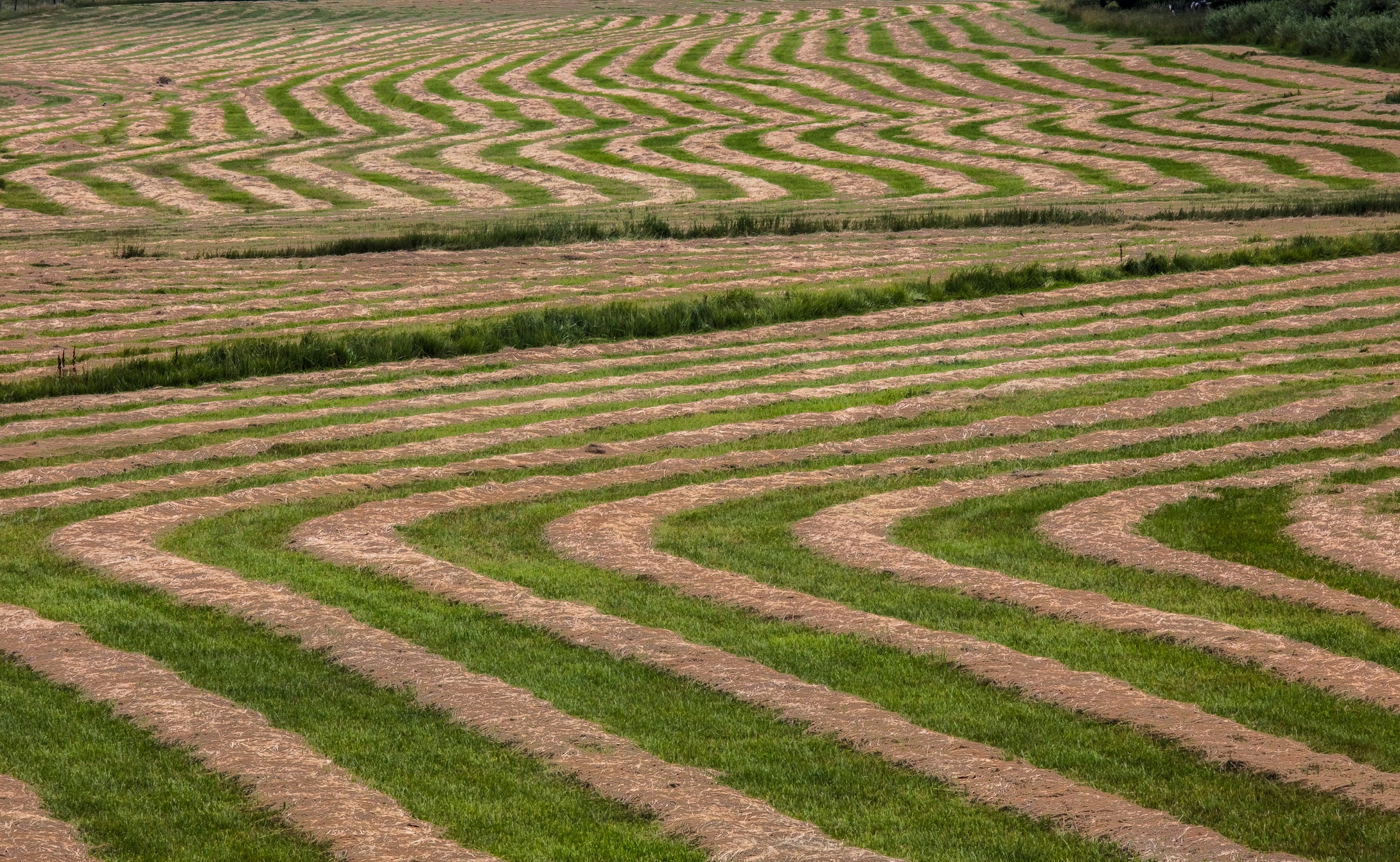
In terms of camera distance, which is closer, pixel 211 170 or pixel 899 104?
pixel 211 170

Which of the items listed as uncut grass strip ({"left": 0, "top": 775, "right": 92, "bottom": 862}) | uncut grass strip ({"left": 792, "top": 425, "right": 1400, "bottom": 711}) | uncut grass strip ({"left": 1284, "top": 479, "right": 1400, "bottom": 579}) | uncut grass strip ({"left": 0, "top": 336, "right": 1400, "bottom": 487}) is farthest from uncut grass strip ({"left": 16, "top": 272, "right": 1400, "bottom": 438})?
uncut grass strip ({"left": 0, "top": 775, "right": 92, "bottom": 862})

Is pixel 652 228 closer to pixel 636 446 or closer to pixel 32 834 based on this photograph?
pixel 636 446

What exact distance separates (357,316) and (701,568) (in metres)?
11.6

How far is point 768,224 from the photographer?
30.8m

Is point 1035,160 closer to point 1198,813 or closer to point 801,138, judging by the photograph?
point 801,138

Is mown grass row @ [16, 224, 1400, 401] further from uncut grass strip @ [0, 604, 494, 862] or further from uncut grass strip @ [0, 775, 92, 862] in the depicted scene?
uncut grass strip @ [0, 775, 92, 862]

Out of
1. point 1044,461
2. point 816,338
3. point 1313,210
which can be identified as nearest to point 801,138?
point 1313,210

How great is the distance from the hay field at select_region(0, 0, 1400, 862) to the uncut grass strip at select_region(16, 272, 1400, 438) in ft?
0.37

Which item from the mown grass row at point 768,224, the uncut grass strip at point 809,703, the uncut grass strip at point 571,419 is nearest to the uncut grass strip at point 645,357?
the uncut grass strip at point 571,419

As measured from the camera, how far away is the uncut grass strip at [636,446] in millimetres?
14312

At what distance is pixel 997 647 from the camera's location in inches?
396

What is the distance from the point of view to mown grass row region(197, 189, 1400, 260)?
28.3 m

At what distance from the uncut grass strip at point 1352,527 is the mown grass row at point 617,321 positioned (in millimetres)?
10074

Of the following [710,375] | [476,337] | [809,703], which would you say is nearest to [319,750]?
[809,703]
